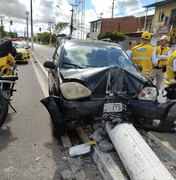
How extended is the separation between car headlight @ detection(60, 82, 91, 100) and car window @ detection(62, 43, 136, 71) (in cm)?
106

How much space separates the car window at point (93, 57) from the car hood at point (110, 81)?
2.83 ft

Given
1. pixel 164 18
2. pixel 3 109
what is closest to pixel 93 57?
pixel 3 109

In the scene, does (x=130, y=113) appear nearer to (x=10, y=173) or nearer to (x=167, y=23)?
(x=10, y=173)

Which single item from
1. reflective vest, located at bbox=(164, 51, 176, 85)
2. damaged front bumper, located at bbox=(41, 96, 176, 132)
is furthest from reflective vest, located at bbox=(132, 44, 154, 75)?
damaged front bumper, located at bbox=(41, 96, 176, 132)

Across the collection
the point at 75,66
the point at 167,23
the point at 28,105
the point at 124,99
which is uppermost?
the point at 167,23

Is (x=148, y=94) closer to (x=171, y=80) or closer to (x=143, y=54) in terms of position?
(x=171, y=80)

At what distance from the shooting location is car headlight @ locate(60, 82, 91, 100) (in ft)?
12.1

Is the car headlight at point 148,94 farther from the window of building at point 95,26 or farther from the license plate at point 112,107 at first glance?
the window of building at point 95,26

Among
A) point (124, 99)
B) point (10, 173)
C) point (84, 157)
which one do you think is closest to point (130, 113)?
point (124, 99)

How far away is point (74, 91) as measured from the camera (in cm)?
370

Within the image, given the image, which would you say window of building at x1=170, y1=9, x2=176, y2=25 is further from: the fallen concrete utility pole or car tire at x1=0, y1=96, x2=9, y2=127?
the fallen concrete utility pole

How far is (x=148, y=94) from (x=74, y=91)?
3.87 ft

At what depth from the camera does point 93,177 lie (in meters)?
3.18

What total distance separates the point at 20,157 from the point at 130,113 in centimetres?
173
